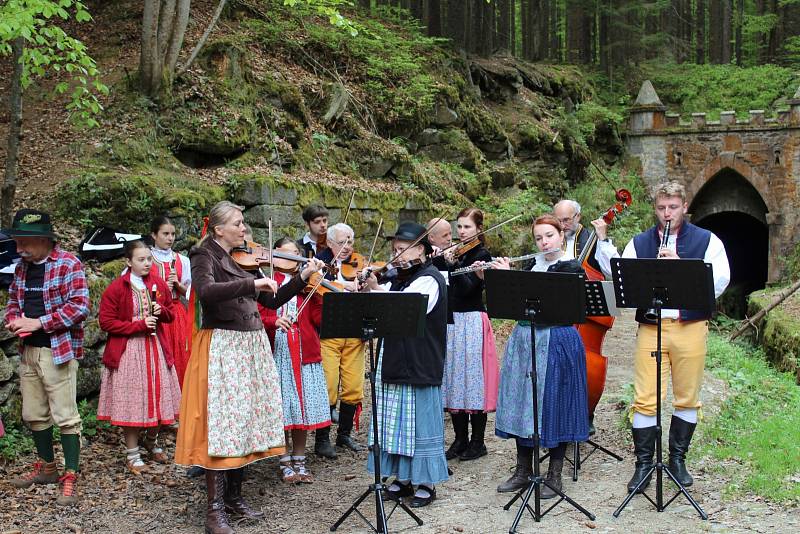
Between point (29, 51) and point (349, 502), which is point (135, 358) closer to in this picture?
point (349, 502)

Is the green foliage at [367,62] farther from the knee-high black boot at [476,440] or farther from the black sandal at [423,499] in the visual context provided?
the black sandal at [423,499]

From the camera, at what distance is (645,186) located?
24.4 metres

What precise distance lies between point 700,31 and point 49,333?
36.3 m

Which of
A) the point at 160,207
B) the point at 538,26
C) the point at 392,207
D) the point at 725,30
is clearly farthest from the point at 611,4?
the point at 160,207

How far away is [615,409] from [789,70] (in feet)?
76.9

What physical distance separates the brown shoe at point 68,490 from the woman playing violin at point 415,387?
7.26ft

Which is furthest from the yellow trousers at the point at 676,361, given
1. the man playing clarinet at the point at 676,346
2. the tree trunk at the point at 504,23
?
the tree trunk at the point at 504,23

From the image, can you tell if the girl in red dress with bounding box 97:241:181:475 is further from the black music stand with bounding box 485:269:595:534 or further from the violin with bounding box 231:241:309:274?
the black music stand with bounding box 485:269:595:534

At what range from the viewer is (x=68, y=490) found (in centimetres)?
536

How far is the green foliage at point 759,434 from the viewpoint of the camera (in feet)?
17.0

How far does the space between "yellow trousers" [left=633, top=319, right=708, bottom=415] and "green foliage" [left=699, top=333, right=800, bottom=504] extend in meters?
0.70

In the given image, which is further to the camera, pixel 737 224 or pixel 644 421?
pixel 737 224

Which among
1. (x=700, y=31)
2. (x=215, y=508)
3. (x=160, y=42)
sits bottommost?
(x=215, y=508)

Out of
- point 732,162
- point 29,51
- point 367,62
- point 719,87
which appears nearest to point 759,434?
point 29,51
